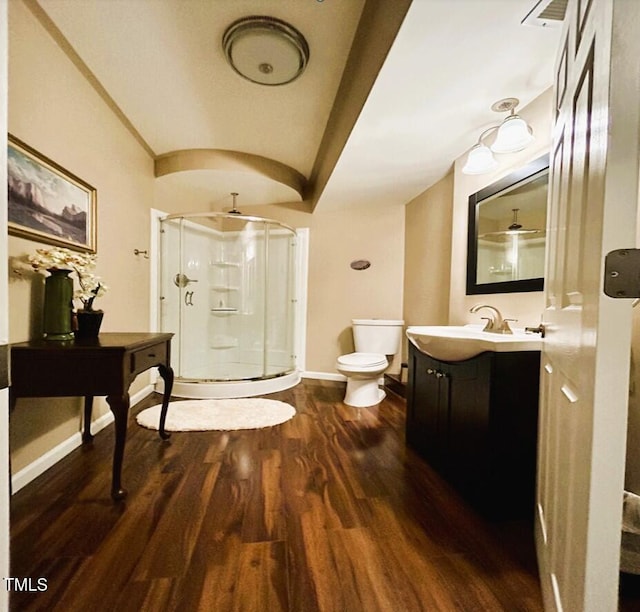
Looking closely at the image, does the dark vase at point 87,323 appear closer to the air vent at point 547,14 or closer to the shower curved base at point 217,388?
the shower curved base at point 217,388

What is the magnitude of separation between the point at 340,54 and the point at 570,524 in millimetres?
2253

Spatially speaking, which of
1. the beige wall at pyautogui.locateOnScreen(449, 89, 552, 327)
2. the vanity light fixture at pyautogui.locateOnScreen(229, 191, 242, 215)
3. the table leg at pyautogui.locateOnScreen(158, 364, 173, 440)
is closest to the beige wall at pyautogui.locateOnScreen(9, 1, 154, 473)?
the table leg at pyautogui.locateOnScreen(158, 364, 173, 440)

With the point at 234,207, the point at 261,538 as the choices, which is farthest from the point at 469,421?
the point at 234,207

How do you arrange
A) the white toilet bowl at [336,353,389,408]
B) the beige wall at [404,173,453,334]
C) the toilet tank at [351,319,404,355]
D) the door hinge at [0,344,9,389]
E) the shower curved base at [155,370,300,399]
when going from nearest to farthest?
the door hinge at [0,344,9,389], the beige wall at [404,173,453,334], the white toilet bowl at [336,353,389,408], the shower curved base at [155,370,300,399], the toilet tank at [351,319,404,355]

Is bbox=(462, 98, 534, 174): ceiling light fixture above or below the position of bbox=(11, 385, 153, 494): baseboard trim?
above

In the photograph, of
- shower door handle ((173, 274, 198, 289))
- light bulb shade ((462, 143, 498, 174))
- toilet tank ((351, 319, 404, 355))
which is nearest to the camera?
light bulb shade ((462, 143, 498, 174))

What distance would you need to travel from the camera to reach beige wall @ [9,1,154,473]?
150cm

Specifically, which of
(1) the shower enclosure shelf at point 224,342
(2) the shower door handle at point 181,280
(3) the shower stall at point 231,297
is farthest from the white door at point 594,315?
(1) the shower enclosure shelf at point 224,342

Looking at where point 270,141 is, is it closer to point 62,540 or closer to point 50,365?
point 50,365

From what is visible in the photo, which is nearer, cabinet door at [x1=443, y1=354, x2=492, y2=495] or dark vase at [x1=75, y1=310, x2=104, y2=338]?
cabinet door at [x1=443, y1=354, x2=492, y2=495]

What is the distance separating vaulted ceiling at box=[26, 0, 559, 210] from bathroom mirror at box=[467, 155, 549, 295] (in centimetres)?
39

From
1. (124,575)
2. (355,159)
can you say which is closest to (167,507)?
(124,575)

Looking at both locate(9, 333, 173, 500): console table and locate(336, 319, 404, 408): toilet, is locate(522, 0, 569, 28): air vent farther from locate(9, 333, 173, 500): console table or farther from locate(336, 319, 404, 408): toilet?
locate(336, 319, 404, 408): toilet

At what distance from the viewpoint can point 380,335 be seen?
10.7 feet
